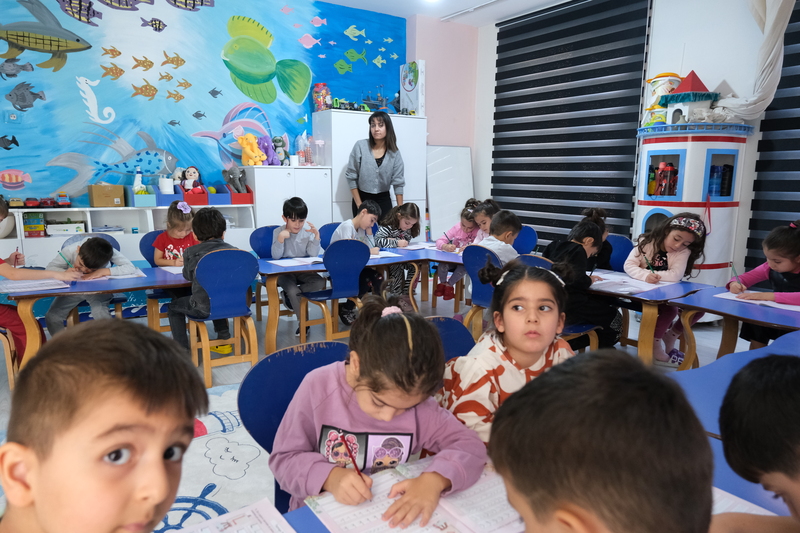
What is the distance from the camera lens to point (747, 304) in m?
2.58

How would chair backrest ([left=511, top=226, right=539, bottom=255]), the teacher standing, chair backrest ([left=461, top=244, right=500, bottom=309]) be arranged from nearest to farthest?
chair backrest ([left=461, top=244, right=500, bottom=309])
chair backrest ([left=511, top=226, right=539, bottom=255])
the teacher standing

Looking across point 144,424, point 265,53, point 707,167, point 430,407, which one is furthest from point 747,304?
point 265,53

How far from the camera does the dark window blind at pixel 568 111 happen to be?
517 centimetres

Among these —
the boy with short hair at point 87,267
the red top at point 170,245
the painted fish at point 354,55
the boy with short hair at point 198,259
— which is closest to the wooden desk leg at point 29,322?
the boy with short hair at point 87,267

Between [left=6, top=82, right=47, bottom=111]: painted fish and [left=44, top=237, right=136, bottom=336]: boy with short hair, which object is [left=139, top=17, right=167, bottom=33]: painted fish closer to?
[left=6, top=82, right=47, bottom=111]: painted fish

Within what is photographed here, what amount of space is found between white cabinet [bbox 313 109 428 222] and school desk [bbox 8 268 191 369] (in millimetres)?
2816

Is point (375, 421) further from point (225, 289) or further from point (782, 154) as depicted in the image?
point (782, 154)

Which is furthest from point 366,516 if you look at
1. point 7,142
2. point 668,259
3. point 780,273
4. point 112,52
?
point 112,52

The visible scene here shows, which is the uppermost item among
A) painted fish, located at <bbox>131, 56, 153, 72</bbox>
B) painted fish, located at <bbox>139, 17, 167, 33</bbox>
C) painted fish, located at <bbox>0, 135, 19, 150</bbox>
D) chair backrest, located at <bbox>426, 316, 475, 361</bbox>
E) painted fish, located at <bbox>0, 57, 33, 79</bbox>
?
painted fish, located at <bbox>139, 17, 167, 33</bbox>

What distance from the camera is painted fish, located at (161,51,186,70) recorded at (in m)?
5.02

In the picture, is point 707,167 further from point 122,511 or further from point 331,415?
point 122,511

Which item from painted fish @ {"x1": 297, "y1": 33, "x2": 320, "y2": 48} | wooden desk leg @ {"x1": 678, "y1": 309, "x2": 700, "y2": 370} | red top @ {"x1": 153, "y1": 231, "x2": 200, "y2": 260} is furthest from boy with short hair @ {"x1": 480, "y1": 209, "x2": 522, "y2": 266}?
painted fish @ {"x1": 297, "y1": 33, "x2": 320, "y2": 48}

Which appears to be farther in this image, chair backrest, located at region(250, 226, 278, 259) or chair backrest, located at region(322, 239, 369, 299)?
chair backrest, located at region(250, 226, 278, 259)

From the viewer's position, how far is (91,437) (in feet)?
1.71
